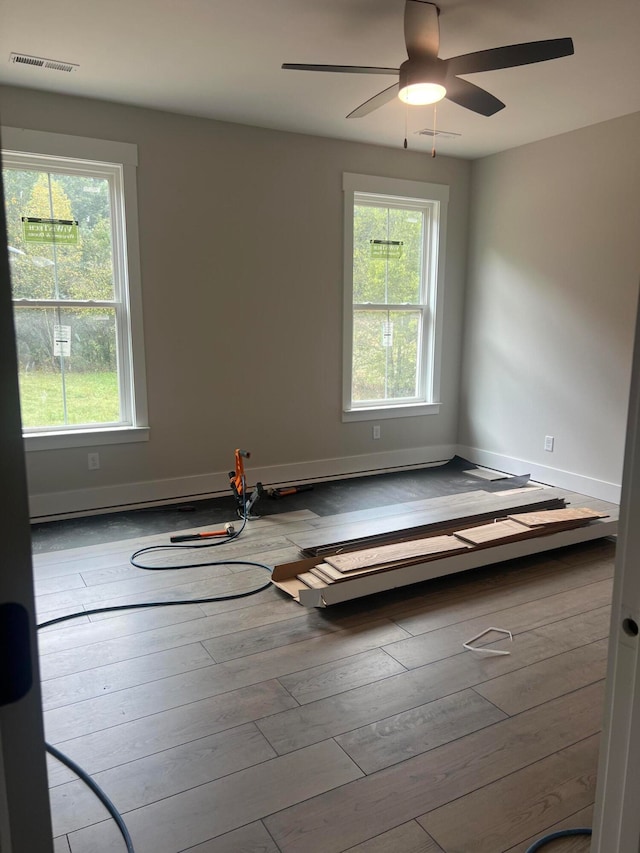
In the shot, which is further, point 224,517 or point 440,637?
point 224,517

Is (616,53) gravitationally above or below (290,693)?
above

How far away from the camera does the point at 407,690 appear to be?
229 centimetres

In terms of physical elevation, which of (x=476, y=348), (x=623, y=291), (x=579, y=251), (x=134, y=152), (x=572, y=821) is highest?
(x=134, y=152)

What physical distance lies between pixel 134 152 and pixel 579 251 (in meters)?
3.42

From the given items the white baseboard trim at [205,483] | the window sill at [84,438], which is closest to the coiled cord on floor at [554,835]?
the white baseboard trim at [205,483]

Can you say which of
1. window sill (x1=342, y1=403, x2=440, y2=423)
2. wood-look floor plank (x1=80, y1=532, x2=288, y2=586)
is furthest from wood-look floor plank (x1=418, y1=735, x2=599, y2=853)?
window sill (x1=342, y1=403, x2=440, y2=423)

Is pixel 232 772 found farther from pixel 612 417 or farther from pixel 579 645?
pixel 612 417

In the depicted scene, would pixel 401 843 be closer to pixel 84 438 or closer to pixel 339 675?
pixel 339 675

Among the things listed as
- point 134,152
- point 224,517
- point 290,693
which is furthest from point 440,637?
point 134,152

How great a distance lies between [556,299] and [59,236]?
12.5 feet

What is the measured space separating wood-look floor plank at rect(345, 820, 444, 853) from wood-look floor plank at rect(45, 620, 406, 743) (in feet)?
2.69

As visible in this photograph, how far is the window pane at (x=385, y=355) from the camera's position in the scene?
5.45 metres

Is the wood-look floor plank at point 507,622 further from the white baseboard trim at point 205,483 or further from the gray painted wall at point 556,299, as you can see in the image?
the white baseboard trim at point 205,483

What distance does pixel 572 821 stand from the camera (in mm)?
1697
